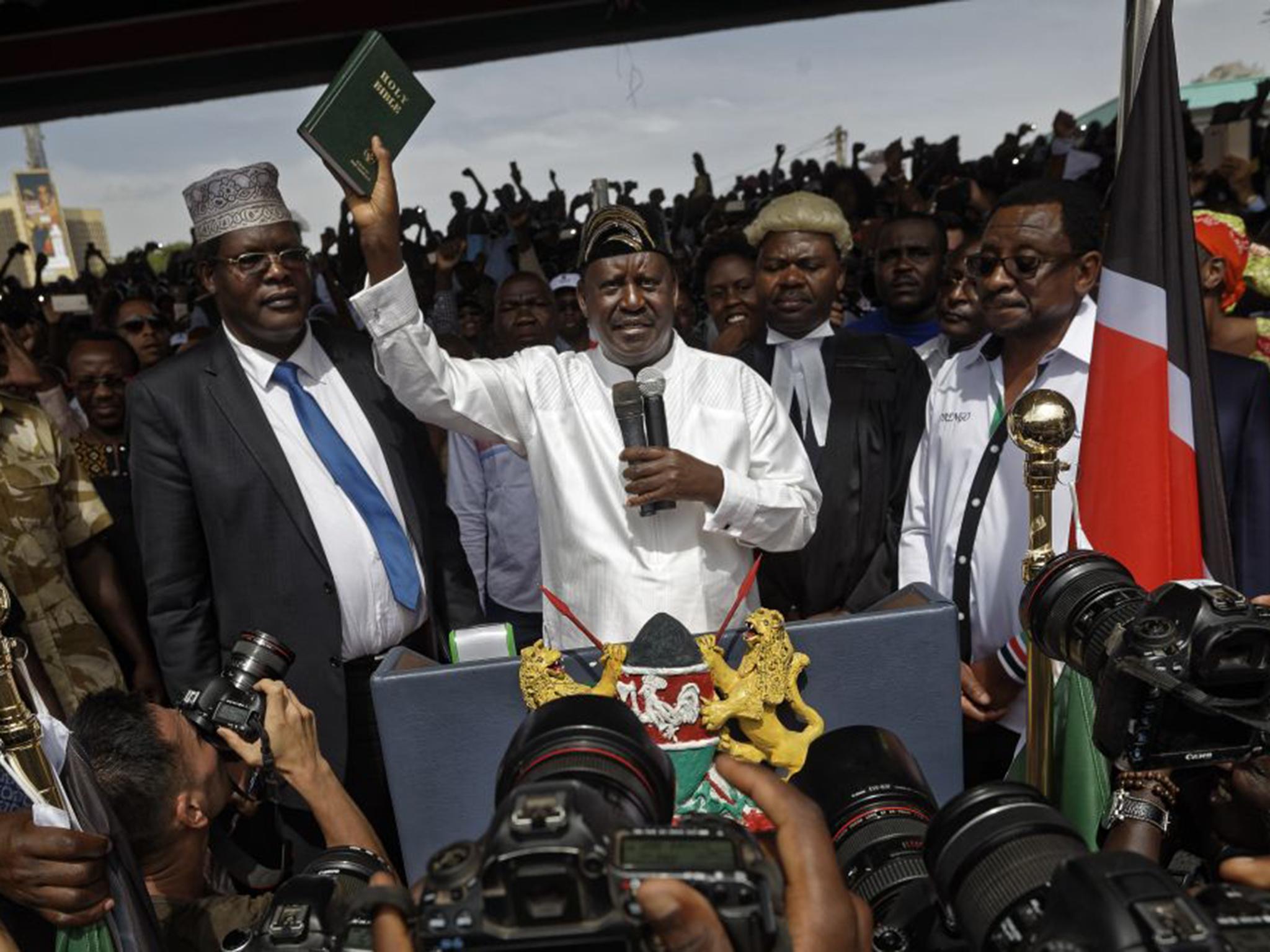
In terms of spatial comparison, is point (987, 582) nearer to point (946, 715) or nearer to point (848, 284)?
point (946, 715)

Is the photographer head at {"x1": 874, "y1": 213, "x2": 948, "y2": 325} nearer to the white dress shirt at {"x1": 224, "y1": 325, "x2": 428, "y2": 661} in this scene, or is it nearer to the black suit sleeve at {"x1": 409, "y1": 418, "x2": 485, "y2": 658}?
the black suit sleeve at {"x1": 409, "y1": 418, "x2": 485, "y2": 658}

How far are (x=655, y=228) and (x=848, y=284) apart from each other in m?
4.48

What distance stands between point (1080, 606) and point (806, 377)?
177cm

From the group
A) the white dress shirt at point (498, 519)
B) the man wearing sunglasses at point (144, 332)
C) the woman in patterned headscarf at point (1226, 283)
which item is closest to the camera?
the woman in patterned headscarf at point (1226, 283)

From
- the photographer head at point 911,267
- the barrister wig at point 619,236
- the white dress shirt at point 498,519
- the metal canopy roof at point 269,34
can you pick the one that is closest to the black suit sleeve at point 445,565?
the white dress shirt at point 498,519

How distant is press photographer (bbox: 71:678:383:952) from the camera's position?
1.80 m

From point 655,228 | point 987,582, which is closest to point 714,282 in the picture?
point 655,228

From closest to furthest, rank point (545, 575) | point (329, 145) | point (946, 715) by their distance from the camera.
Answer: point (946, 715)
point (329, 145)
point (545, 575)

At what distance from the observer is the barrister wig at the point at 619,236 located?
8.28ft

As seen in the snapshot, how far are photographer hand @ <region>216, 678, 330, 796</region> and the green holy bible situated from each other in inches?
43.8

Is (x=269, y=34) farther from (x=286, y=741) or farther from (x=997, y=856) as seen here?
(x=997, y=856)

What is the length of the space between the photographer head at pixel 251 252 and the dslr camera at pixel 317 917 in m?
1.58

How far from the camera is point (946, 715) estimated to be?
2.17 meters

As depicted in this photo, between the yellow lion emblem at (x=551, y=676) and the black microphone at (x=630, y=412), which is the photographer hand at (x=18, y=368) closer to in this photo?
the black microphone at (x=630, y=412)
